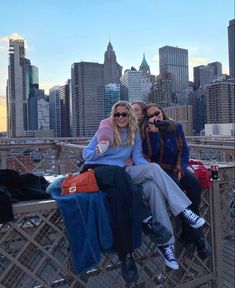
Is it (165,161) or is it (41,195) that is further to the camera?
(165,161)

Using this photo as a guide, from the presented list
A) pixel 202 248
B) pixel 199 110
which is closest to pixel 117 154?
pixel 202 248

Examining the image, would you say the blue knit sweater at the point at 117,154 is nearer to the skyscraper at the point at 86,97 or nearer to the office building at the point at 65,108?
the skyscraper at the point at 86,97

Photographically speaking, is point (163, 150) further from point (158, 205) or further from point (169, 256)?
point (169, 256)

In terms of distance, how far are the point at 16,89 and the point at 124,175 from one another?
76.4 meters

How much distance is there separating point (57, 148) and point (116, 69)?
275 ft

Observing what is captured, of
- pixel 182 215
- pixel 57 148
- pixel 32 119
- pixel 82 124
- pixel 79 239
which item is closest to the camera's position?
pixel 79 239

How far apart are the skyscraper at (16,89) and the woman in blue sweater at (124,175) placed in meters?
53.2

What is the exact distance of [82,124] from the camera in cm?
4225

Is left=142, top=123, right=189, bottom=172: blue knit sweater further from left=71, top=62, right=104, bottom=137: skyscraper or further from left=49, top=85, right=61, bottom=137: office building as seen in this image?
left=49, top=85, right=61, bottom=137: office building

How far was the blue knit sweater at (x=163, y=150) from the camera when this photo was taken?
3434mm

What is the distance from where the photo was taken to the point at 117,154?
3.26 metres

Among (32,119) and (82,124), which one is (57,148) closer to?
(82,124)

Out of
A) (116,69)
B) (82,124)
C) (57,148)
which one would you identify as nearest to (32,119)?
(82,124)

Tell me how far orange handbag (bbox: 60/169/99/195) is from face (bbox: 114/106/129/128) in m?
0.72
